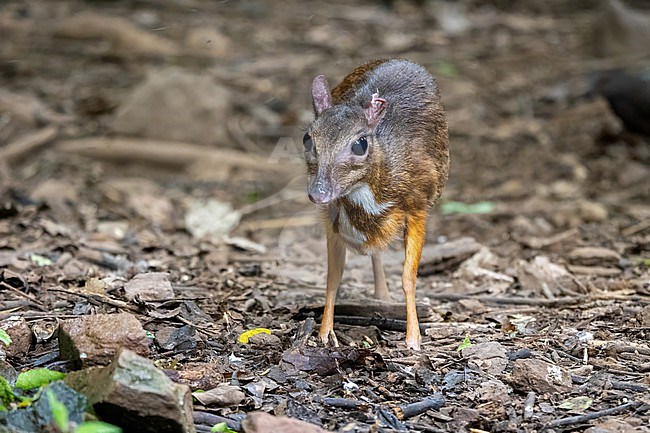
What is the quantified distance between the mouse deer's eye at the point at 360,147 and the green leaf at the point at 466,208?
393 centimetres

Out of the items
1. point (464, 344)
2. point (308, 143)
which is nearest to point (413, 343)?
point (464, 344)

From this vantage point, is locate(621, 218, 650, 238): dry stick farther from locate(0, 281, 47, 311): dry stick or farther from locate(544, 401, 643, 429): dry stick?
locate(0, 281, 47, 311): dry stick

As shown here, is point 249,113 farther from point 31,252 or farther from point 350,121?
point 350,121

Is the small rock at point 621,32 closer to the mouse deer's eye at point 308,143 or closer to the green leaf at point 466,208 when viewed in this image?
the green leaf at point 466,208

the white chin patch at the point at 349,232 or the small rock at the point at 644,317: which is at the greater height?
the white chin patch at the point at 349,232

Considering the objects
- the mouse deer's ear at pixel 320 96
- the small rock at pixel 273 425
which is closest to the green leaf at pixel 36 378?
the small rock at pixel 273 425

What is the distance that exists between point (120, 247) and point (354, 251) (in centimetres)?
242

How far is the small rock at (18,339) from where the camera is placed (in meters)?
4.37

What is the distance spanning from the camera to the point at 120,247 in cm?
680

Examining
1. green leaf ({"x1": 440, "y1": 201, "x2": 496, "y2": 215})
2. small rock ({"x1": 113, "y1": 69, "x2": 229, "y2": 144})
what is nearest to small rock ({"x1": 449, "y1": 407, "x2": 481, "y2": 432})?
green leaf ({"x1": 440, "y1": 201, "x2": 496, "y2": 215})

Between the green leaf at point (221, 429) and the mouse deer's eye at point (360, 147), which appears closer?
the green leaf at point (221, 429)

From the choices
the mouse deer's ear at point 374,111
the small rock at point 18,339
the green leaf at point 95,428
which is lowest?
the small rock at point 18,339

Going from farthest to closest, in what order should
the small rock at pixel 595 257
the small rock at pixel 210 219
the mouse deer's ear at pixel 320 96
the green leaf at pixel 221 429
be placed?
the small rock at pixel 210 219, the small rock at pixel 595 257, the mouse deer's ear at pixel 320 96, the green leaf at pixel 221 429

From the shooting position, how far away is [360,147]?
478 centimetres
